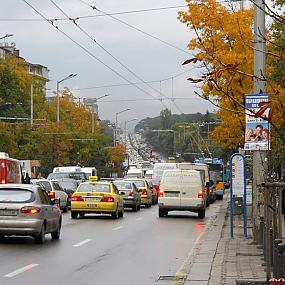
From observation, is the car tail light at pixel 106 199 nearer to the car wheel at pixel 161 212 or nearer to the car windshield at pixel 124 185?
the car wheel at pixel 161 212

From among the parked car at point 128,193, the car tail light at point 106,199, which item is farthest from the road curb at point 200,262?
the parked car at point 128,193

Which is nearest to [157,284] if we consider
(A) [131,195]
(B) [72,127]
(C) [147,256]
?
(C) [147,256]

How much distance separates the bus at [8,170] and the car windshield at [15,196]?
639 inches

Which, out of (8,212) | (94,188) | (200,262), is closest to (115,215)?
(94,188)

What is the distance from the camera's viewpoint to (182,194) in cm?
3244

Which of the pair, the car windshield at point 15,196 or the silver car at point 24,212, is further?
the car windshield at point 15,196

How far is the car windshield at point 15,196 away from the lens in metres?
18.6

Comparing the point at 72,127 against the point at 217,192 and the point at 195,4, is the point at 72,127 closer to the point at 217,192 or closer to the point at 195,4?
the point at 217,192

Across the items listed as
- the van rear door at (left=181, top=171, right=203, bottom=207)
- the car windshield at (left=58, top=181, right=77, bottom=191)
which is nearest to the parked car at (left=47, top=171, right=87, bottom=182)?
the car windshield at (left=58, top=181, right=77, bottom=191)

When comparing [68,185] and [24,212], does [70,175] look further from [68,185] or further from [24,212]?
[24,212]

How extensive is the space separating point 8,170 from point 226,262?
74.0 ft

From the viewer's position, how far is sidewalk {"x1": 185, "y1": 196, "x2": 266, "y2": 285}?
12523 millimetres

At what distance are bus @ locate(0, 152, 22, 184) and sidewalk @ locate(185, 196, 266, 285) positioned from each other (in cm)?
1536

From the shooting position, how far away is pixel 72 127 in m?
97.4
